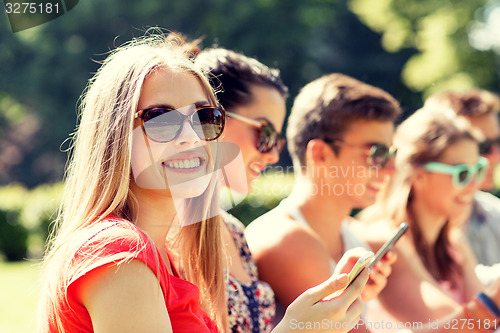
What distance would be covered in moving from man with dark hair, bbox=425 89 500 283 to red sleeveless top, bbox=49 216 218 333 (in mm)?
2334

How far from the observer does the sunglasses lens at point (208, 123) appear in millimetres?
1433

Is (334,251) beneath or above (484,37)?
above

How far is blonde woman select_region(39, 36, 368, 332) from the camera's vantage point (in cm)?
114

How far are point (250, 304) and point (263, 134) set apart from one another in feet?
2.12

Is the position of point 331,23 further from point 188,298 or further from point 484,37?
point 188,298

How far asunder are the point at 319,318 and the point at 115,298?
0.49 metres

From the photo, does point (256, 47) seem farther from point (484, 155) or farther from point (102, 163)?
point (102, 163)

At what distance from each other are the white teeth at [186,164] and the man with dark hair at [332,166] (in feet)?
2.63

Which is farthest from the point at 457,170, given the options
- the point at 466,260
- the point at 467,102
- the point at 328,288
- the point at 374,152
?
the point at 328,288

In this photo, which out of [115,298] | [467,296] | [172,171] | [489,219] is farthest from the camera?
[489,219]

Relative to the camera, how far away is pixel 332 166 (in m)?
2.37

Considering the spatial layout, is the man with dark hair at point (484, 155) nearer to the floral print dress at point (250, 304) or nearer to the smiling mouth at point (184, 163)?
the floral print dress at point (250, 304)

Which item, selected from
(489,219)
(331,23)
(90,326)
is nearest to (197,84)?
(90,326)

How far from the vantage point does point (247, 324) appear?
1.92 metres
